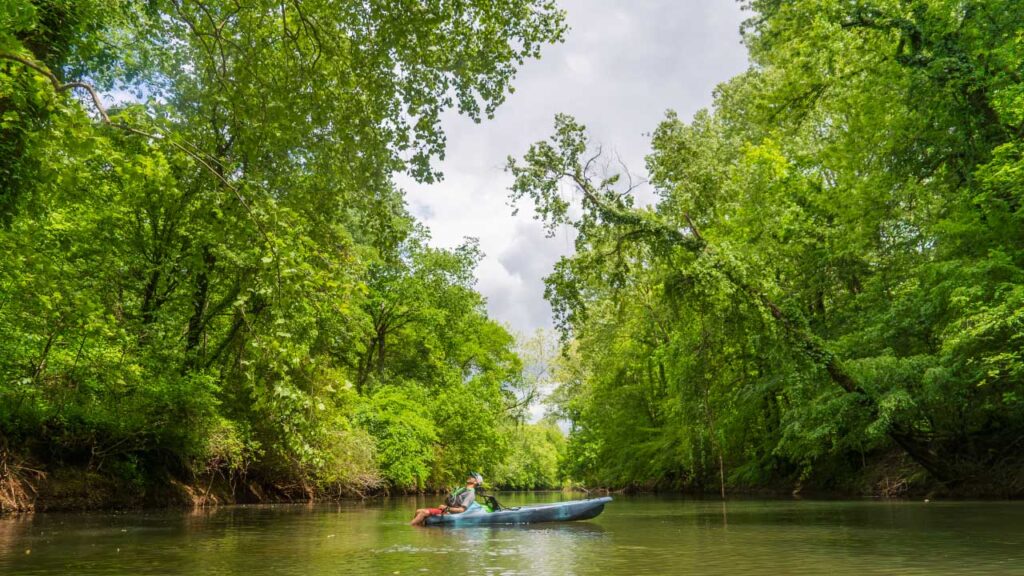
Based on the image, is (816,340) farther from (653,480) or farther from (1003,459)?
(653,480)

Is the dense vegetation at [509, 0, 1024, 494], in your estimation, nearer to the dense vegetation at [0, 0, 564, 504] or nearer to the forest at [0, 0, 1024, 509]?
the forest at [0, 0, 1024, 509]

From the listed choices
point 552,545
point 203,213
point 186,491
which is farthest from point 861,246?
point 186,491

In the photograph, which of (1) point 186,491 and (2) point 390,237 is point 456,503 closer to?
(2) point 390,237

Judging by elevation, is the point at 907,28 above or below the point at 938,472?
above

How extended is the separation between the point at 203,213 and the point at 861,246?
16248 mm

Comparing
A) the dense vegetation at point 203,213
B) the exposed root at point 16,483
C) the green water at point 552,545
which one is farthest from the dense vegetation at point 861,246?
the exposed root at point 16,483

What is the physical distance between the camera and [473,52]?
9289 mm

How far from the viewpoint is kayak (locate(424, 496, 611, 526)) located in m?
13.1

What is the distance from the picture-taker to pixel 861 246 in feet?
61.8

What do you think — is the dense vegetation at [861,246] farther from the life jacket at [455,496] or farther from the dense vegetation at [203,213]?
the dense vegetation at [203,213]

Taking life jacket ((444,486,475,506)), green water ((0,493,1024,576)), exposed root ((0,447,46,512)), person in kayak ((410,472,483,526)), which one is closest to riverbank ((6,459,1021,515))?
exposed root ((0,447,46,512))

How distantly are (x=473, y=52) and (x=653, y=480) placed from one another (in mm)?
29476

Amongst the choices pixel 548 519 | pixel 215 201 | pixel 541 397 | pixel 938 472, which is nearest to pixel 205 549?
pixel 215 201

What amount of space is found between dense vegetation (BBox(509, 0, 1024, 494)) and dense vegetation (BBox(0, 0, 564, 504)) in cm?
640
